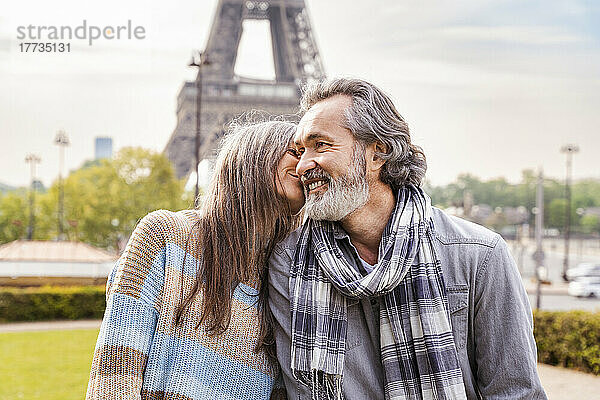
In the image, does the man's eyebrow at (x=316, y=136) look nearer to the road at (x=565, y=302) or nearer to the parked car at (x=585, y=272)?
the road at (x=565, y=302)

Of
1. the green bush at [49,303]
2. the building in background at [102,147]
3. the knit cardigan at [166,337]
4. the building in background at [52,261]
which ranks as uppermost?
the building in background at [102,147]

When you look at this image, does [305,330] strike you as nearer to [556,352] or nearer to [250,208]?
[250,208]

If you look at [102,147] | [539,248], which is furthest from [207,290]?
[102,147]

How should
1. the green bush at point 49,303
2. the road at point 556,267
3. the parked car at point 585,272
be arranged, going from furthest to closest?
the parked car at point 585,272 → the road at point 556,267 → the green bush at point 49,303

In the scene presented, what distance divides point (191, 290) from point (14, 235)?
35.3 meters

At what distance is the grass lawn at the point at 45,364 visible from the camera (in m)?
9.85

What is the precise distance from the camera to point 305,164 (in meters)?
2.40

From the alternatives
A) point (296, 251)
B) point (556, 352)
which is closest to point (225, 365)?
point (296, 251)

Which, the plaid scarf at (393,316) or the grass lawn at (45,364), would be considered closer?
the plaid scarf at (393,316)

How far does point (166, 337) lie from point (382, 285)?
2.32ft

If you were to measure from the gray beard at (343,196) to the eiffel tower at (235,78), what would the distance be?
2306 cm

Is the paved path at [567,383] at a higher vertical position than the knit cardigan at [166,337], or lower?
lower

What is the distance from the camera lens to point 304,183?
2445 millimetres

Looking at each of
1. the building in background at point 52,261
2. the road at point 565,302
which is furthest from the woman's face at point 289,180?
the building in background at point 52,261
